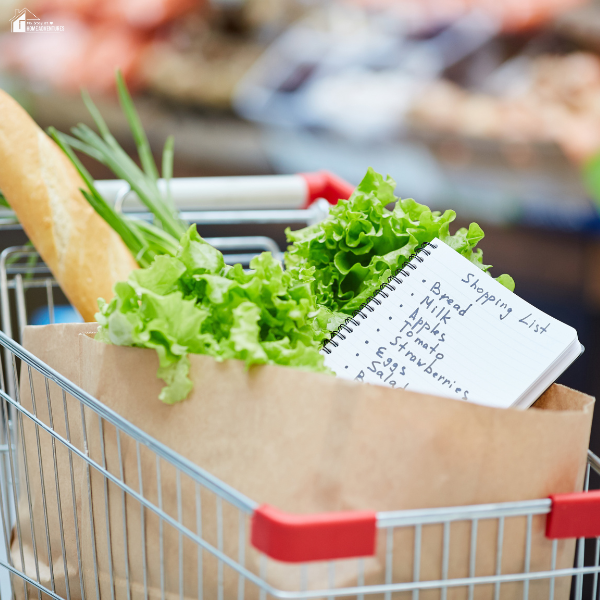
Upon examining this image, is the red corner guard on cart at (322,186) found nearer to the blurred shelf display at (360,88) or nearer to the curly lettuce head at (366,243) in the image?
the curly lettuce head at (366,243)

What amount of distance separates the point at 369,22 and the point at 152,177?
1.80 metres

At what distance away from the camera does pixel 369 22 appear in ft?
8.50

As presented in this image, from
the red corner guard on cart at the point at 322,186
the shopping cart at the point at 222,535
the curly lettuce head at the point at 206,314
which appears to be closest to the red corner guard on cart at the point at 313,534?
the shopping cart at the point at 222,535

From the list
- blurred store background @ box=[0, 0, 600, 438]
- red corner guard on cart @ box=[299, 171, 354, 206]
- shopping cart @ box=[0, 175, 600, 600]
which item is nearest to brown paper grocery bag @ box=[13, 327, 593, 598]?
shopping cart @ box=[0, 175, 600, 600]

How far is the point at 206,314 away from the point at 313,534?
23cm

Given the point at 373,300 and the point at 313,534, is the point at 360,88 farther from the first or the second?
the point at 313,534

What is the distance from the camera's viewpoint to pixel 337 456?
566 millimetres

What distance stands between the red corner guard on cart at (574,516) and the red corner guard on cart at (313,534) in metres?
0.18

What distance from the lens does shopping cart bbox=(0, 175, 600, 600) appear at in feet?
1.78

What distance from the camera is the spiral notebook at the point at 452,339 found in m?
0.67

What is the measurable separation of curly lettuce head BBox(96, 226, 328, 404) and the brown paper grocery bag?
0.02 meters

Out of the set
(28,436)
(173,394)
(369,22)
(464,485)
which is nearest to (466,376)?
(464,485)

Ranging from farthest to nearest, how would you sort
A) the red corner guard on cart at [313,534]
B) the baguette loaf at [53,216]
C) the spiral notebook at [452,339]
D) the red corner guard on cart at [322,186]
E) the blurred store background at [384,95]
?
1. the blurred store background at [384,95]
2. the red corner guard on cart at [322,186]
3. the baguette loaf at [53,216]
4. the spiral notebook at [452,339]
5. the red corner guard on cart at [313,534]

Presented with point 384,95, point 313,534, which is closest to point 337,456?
point 313,534
